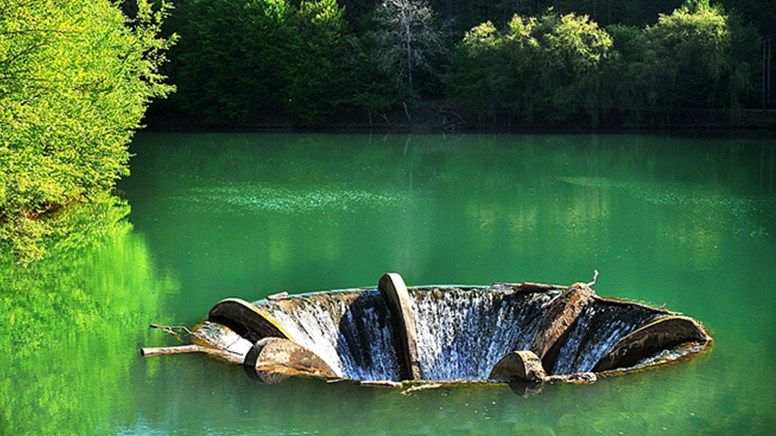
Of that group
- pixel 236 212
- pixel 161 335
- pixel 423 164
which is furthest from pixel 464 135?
pixel 161 335

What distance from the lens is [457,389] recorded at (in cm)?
880

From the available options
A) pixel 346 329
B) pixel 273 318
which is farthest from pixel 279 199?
pixel 273 318

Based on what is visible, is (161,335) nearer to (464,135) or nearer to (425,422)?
(425,422)

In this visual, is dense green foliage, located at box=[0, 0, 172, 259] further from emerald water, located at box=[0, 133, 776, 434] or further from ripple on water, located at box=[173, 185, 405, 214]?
ripple on water, located at box=[173, 185, 405, 214]

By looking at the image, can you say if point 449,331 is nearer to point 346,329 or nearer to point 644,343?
point 346,329

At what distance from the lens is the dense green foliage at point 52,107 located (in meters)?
13.3

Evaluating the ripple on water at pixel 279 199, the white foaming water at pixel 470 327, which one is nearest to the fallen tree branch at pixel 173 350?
the white foaming water at pixel 470 327

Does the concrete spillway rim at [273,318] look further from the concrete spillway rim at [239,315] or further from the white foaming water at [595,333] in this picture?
the white foaming water at [595,333]

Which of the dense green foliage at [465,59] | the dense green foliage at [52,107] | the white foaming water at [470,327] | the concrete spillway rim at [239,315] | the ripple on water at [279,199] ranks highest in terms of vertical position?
the dense green foliage at [465,59]

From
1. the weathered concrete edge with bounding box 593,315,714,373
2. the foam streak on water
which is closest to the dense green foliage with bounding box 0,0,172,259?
the foam streak on water

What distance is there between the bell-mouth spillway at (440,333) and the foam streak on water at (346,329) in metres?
0.01

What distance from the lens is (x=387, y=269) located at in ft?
49.0

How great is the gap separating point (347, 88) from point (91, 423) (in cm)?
4018

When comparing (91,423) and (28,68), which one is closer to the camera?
(91,423)
